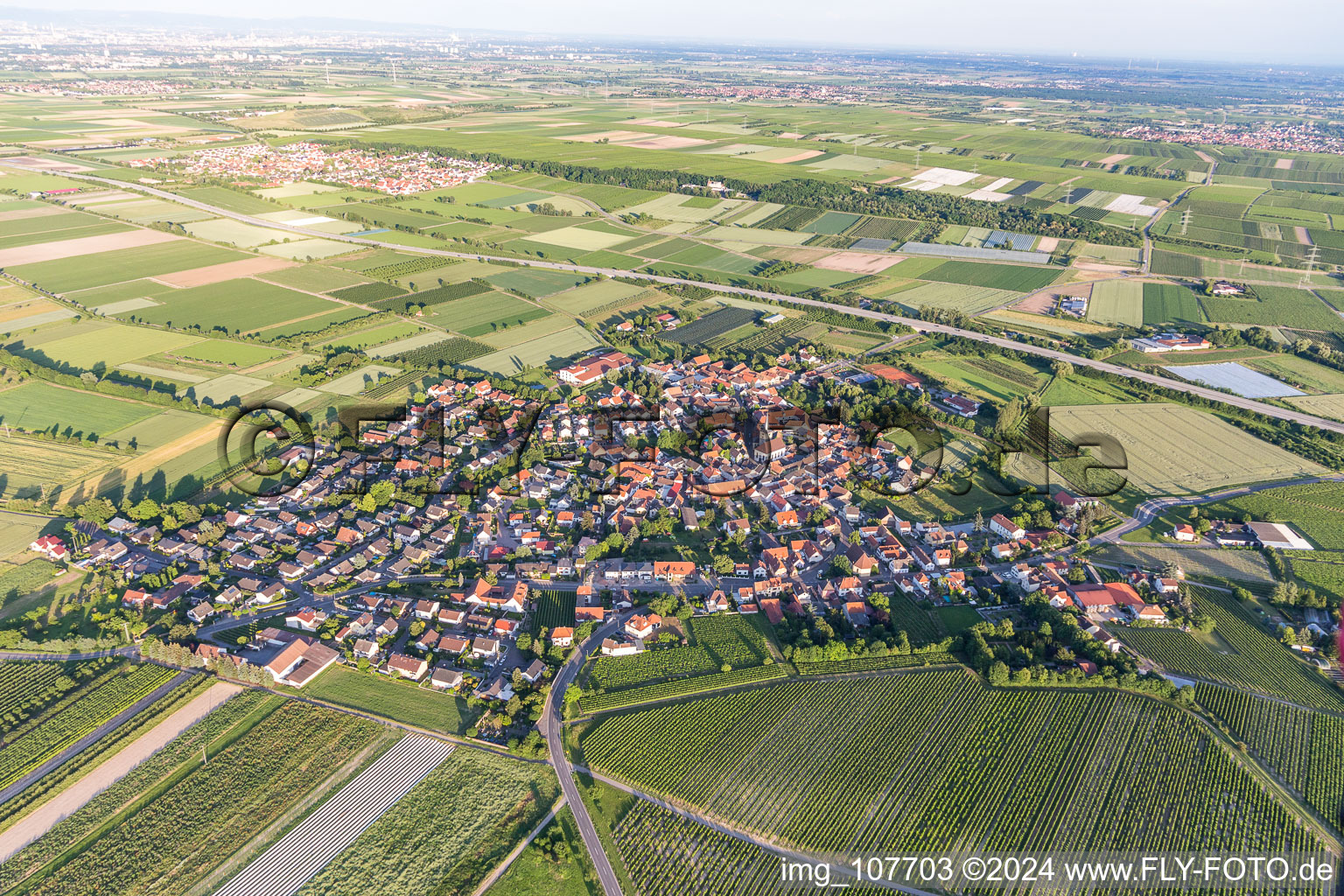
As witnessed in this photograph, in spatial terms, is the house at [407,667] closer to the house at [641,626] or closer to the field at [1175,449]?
the house at [641,626]

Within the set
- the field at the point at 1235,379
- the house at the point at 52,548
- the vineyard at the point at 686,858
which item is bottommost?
the vineyard at the point at 686,858

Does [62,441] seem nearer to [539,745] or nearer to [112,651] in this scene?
[112,651]

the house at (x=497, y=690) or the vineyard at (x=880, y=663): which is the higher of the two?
→ the house at (x=497, y=690)

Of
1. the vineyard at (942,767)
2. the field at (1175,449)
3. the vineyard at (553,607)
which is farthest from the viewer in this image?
the field at (1175,449)

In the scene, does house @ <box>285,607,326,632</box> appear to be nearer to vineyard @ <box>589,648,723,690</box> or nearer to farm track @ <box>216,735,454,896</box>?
farm track @ <box>216,735,454,896</box>

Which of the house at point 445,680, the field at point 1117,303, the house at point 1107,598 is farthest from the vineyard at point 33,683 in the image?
the field at point 1117,303

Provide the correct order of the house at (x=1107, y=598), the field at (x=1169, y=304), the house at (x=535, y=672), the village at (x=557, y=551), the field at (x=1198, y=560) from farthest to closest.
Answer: the field at (x=1169, y=304), the field at (x=1198, y=560), the house at (x=1107, y=598), the village at (x=557, y=551), the house at (x=535, y=672)

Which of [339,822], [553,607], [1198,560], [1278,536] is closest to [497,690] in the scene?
[553,607]

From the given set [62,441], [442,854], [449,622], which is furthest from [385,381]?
[442,854]

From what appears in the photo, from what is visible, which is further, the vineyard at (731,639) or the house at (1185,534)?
the house at (1185,534)

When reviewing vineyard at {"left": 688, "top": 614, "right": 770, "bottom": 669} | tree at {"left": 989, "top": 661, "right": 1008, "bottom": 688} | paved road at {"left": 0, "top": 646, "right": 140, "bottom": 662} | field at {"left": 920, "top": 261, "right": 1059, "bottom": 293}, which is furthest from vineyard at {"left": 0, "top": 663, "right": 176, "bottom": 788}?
field at {"left": 920, "top": 261, "right": 1059, "bottom": 293}
